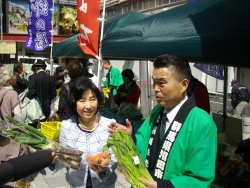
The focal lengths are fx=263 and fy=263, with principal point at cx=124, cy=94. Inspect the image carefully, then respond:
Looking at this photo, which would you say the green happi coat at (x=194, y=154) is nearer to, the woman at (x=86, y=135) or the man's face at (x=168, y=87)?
the man's face at (x=168, y=87)

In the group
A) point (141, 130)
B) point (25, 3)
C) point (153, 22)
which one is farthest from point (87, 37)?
point (25, 3)

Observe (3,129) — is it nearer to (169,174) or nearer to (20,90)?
(169,174)

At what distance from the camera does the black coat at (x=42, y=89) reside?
616cm

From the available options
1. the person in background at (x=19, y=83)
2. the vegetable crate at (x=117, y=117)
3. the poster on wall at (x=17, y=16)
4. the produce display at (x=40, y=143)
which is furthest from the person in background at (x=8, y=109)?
the poster on wall at (x=17, y=16)

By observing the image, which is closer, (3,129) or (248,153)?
(3,129)

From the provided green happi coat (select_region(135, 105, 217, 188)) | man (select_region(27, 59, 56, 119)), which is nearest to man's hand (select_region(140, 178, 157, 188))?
green happi coat (select_region(135, 105, 217, 188))

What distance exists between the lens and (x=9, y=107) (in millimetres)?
3525

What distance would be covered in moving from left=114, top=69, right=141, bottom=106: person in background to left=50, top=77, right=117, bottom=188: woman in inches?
143

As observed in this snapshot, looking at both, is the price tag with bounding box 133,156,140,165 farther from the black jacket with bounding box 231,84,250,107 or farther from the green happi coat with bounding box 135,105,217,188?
the black jacket with bounding box 231,84,250,107

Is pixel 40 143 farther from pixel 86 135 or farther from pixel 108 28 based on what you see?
pixel 108 28

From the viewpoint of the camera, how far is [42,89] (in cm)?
630

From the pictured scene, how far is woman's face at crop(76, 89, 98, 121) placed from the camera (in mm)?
2365

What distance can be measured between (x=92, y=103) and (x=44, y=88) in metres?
4.26

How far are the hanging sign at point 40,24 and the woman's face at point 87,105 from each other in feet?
26.2
